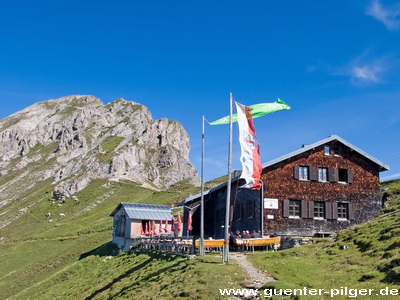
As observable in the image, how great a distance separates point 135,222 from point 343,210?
22923 millimetres

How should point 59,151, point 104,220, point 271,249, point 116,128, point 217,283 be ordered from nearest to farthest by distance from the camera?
1. point 217,283
2. point 271,249
3. point 104,220
4. point 59,151
5. point 116,128

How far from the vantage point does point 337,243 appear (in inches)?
864

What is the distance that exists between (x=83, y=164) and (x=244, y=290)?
137231mm

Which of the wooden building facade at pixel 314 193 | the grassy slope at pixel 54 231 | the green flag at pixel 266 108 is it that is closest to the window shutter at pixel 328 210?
the wooden building facade at pixel 314 193

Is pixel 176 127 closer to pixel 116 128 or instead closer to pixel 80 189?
pixel 116 128

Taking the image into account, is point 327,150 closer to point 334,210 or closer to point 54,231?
point 334,210

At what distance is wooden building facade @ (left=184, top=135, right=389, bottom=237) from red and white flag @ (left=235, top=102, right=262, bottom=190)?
1144 cm

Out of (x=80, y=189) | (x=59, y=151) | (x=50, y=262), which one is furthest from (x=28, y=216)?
(x=59, y=151)

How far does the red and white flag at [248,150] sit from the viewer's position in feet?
64.2

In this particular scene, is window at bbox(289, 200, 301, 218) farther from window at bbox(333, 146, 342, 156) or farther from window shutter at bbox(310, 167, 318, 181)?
window at bbox(333, 146, 342, 156)

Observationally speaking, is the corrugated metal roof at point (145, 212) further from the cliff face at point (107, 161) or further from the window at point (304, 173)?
the cliff face at point (107, 161)

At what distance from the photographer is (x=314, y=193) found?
32.4m

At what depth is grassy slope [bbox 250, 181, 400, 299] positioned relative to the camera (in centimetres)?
1359

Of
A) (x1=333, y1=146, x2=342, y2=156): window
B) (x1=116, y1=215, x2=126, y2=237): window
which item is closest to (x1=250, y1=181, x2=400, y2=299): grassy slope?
(x1=333, y1=146, x2=342, y2=156): window
